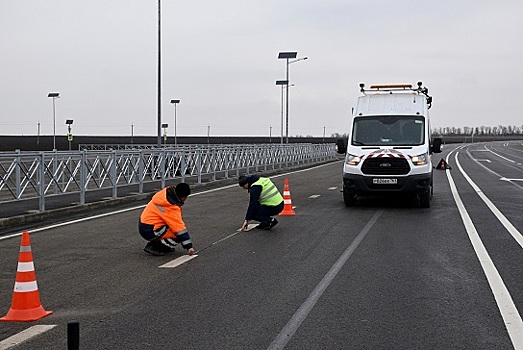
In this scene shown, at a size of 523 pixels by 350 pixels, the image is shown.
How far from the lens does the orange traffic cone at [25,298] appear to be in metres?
6.20

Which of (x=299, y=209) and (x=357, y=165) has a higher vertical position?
(x=357, y=165)

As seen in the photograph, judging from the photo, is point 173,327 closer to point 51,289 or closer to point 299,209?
point 51,289

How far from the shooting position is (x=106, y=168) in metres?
17.9

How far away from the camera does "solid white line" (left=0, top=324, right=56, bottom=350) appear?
5414 millimetres

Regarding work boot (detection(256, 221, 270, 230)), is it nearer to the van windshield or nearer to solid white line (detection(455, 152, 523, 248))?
solid white line (detection(455, 152, 523, 248))

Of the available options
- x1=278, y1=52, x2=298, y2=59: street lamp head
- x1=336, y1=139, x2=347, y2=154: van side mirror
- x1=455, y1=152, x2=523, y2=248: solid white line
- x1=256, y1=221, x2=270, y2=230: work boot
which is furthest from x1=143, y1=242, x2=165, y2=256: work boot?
x1=278, y1=52, x2=298, y2=59: street lamp head

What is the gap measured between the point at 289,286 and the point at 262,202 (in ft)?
15.3

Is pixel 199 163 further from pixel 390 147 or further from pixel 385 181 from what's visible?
pixel 385 181

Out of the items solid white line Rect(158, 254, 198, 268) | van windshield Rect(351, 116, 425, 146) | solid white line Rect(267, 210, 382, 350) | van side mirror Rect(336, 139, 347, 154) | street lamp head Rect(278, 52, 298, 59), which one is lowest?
solid white line Rect(158, 254, 198, 268)

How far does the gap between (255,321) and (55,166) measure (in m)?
10.8

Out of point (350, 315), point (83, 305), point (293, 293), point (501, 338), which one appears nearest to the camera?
point (501, 338)

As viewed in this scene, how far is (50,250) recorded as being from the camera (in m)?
10.2

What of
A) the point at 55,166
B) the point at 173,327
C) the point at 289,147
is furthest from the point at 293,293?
the point at 289,147

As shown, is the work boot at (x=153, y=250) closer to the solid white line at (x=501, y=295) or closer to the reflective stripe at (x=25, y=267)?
the reflective stripe at (x=25, y=267)
